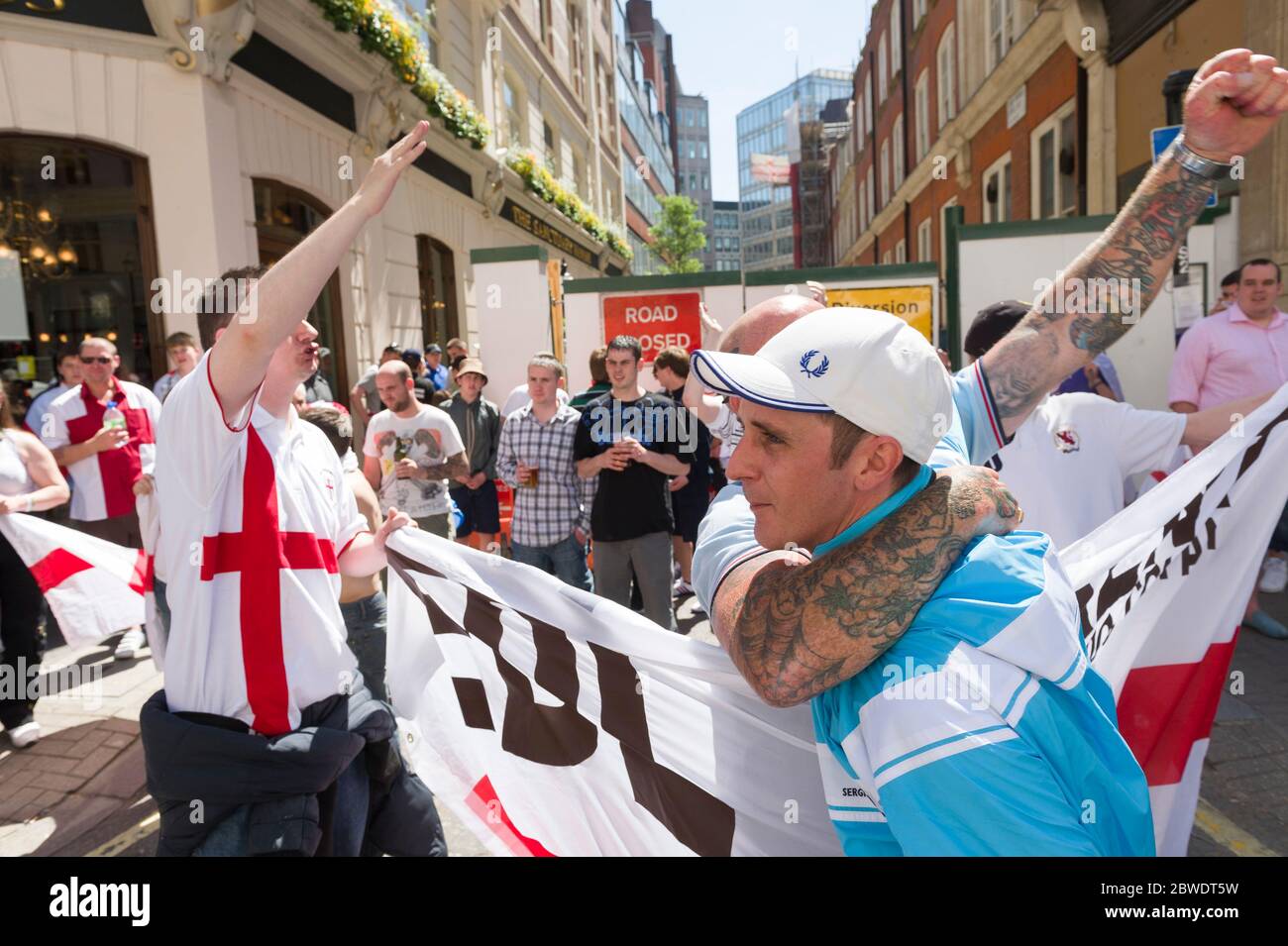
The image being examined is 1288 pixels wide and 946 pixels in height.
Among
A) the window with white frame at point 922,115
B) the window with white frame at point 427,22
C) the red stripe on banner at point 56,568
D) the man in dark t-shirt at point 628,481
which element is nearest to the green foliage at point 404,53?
the window with white frame at point 427,22

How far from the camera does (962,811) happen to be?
1.01 meters

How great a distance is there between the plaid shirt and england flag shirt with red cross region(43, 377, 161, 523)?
8.72ft

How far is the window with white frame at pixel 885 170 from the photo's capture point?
113 feet

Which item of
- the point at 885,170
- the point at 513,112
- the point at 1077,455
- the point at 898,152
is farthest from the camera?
the point at 885,170

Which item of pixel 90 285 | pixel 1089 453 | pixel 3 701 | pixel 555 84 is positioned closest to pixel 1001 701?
pixel 1089 453

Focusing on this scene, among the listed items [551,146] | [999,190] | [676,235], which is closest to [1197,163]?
[999,190]

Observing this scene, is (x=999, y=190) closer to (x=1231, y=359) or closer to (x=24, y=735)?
(x=1231, y=359)

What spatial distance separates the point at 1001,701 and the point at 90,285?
10.4m

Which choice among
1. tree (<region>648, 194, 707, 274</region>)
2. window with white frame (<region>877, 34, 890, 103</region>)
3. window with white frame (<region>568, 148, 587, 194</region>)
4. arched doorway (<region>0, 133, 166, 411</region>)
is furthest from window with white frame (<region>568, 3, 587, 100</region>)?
tree (<region>648, 194, 707, 274</region>)

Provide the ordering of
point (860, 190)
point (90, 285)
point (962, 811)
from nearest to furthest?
1. point (962, 811)
2. point (90, 285)
3. point (860, 190)

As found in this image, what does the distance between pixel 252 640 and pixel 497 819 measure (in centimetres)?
82

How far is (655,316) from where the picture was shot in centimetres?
1015
